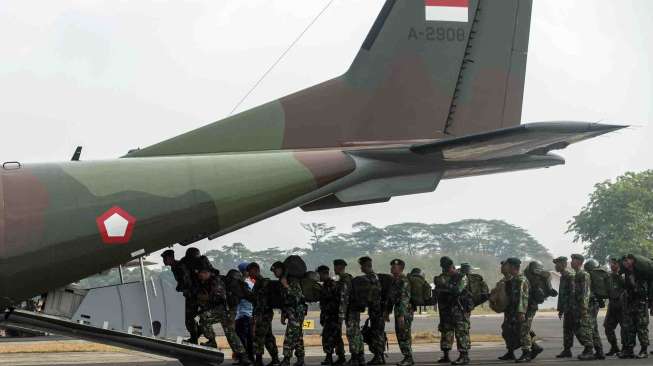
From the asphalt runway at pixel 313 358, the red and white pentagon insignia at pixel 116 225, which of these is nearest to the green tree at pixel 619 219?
the asphalt runway at pixel 313 358

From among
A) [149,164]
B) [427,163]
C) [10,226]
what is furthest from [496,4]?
[10,226]

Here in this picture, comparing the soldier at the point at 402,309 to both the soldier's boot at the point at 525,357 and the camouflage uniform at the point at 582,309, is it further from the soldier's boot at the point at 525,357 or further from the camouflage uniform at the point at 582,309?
the camouflage uniform at the point at 582,309

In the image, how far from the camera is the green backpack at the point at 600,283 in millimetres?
16266

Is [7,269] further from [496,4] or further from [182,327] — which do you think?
[496,4]

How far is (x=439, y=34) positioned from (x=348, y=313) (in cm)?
472

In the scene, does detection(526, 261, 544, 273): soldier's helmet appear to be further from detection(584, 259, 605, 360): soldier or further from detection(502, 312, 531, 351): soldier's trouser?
detection(584, 259, 605, 360): soldier

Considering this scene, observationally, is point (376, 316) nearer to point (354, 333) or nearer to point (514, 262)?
point (354, 333)

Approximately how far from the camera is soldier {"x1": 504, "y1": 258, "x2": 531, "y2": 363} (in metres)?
15.3

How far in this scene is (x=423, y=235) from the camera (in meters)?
105

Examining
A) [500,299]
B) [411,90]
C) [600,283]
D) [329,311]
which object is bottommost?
[329,311]

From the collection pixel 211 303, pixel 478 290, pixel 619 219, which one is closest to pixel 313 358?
pixel 478 290

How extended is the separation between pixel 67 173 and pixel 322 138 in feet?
12.6

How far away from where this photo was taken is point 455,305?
15289 mm

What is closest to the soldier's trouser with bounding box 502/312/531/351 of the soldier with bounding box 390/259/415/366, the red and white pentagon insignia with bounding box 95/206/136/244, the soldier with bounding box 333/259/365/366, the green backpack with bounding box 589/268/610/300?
the green backpack with bounding box 589/268/610/300
